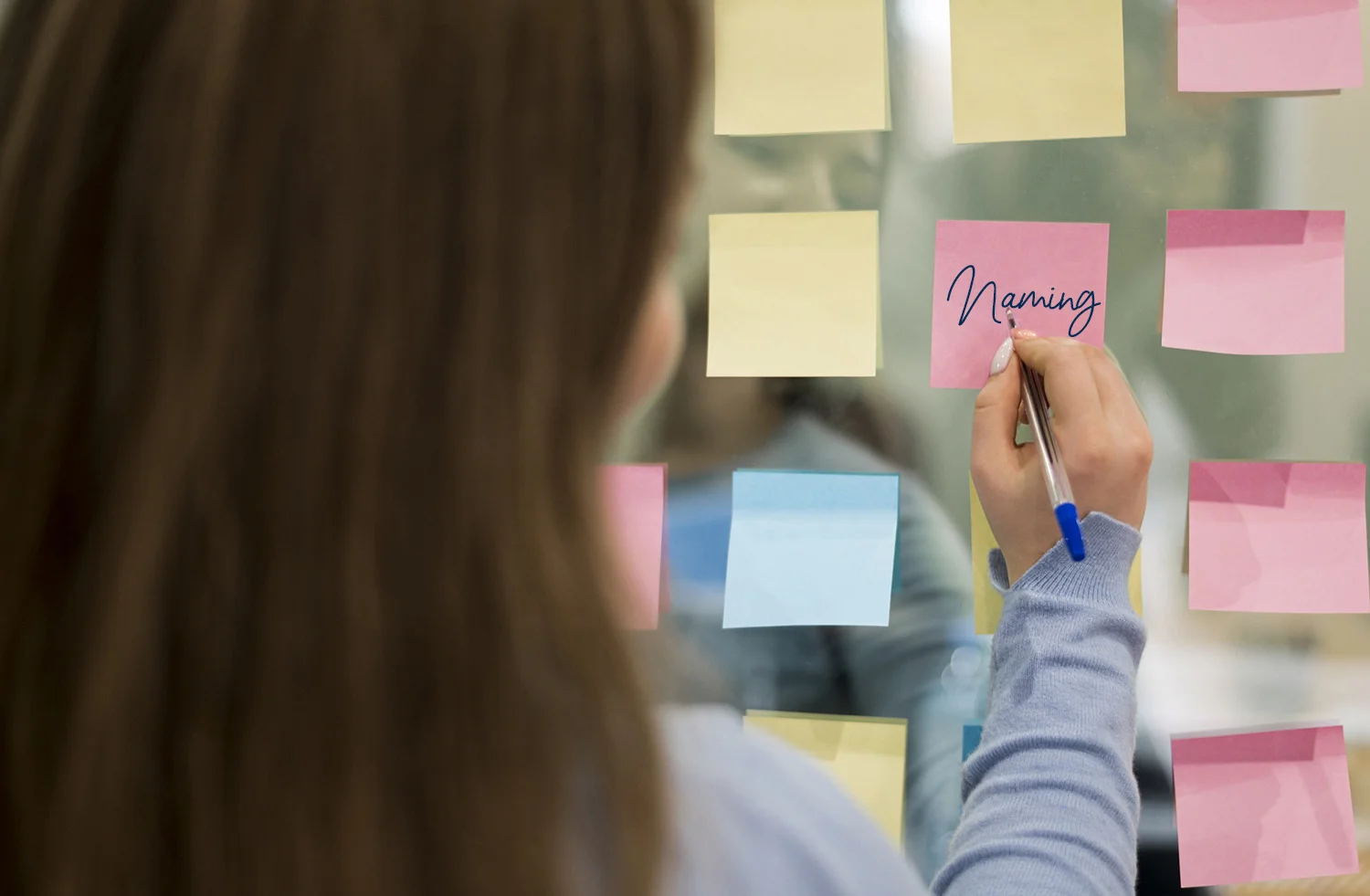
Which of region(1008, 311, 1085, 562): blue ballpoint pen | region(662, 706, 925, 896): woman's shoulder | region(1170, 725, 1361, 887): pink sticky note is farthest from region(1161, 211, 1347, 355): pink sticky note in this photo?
region(662, 706, 925, 896): woman's shoulder

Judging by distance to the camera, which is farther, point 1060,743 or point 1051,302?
point 1051,302

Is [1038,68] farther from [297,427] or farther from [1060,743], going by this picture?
[297,427]

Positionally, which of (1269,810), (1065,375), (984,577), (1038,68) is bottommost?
(1269,810)

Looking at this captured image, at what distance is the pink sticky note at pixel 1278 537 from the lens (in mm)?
634

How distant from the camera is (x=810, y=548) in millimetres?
667

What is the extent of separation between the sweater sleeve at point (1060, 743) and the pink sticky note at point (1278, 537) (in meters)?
0.12

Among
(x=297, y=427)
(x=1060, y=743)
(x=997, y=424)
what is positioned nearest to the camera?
(x=297, y=427)

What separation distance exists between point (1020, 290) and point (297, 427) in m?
0.46

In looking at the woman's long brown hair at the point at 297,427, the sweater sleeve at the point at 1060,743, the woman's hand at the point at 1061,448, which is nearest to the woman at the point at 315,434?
the woman's long brown hair at the point at 297,427

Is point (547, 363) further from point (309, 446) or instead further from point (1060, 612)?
point (1060, 612)

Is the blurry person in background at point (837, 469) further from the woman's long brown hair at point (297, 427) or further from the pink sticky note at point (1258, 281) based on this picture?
the woman's long brown hair at point (297, 427)

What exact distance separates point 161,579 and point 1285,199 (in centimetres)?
64

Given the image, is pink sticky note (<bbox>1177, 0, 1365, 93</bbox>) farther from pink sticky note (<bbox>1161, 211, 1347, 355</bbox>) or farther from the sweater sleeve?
the sweater sleeve

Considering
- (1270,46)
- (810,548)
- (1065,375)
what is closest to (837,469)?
(810,548)
